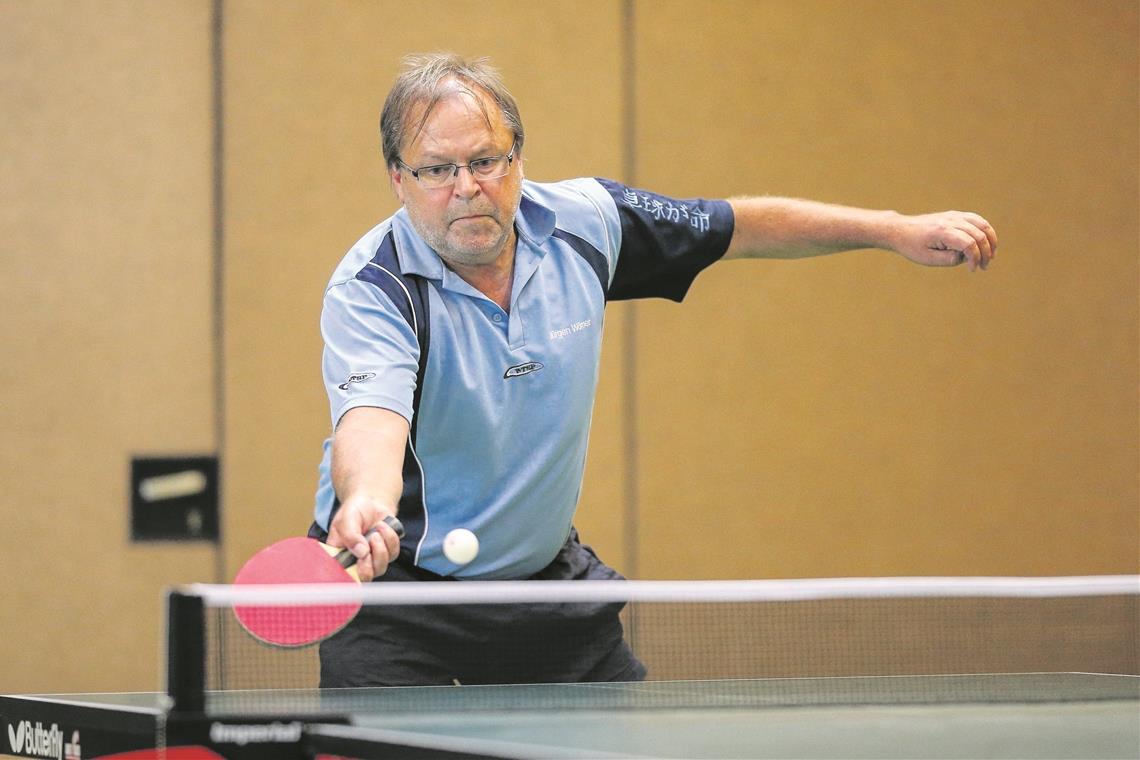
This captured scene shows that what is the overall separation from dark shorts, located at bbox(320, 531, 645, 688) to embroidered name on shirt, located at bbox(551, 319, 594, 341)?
1.75 feet

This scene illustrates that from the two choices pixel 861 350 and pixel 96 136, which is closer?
pixel 96 136

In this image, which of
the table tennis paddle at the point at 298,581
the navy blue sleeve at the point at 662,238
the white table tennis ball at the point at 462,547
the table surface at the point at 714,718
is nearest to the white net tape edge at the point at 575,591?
the table tennis paddle at the point at 298,581

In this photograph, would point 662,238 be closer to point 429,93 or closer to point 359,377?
point 429,93

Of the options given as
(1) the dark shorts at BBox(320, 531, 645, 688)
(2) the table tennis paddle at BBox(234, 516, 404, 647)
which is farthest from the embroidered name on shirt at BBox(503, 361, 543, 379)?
(2) the table tennis paddle at BBox(234, 516, 404, 647)

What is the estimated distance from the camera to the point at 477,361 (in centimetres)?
295

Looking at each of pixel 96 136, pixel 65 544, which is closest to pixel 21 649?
pixel 65 544

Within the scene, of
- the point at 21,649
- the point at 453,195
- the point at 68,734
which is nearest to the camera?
the point at 68,734

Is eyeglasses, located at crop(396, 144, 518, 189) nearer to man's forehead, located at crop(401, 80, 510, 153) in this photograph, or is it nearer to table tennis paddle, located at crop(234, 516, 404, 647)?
man's forehead, located at crop(401, 80, 510, 153)

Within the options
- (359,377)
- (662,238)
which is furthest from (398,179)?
(662,238)

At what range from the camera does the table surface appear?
1.93m

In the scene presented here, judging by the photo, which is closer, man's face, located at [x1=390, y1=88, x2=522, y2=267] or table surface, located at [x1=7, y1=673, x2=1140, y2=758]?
table surface, located at [x1=7, y1=673, x2=1140, y2=758]

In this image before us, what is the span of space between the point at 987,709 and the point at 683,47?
3725mm

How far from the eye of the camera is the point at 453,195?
115 inches

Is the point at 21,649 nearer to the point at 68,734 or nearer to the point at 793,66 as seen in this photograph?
the point at 68,734
